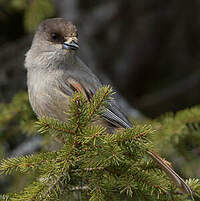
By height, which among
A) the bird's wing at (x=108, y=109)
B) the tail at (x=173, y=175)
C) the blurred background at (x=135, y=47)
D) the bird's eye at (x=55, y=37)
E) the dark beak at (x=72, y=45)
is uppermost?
the blurred background at (x=135, y=47)

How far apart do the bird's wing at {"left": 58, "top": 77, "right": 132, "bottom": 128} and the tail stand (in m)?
0.52

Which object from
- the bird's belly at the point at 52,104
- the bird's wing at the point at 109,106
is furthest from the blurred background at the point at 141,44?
the bird's belly at the point at 52,104

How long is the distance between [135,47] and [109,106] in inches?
123

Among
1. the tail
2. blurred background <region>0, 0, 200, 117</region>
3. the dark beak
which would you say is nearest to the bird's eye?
the dark beak

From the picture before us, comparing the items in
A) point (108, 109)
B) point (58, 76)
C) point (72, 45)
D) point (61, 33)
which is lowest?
point (108, 109)

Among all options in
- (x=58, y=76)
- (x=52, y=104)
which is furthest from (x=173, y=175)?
(x=58, y=76)

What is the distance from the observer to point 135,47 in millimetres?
6773

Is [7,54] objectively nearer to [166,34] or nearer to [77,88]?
[77,88]

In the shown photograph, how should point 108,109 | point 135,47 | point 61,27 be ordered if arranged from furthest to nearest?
point 135,47
point 61,27
point 108,109

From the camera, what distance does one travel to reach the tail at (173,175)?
10.3 ft

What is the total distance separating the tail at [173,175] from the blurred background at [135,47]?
6.71ft

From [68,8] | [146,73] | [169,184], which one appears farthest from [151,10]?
[169,184]

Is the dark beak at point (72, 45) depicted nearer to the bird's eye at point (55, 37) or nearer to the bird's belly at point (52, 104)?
the bird's eye at point (55, 37)

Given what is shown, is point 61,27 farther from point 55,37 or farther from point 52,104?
point 52,104
